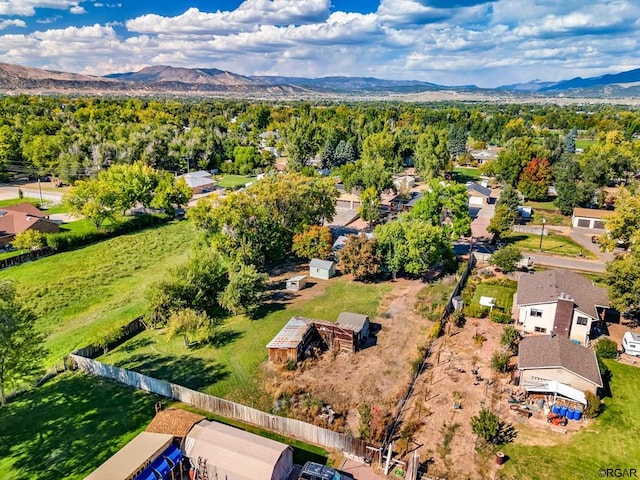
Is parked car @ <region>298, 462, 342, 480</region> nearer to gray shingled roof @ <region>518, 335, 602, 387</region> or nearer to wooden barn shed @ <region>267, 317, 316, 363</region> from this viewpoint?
wooden barn shed @ <region>267, 317, 316, 363</region>

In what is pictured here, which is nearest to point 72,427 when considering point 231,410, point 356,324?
point 231,410

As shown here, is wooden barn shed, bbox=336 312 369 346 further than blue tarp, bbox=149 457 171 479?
Yes

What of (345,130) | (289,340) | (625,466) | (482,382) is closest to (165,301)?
(289,340)

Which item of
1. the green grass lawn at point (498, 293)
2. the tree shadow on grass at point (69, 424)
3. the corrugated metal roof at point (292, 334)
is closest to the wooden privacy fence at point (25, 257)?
the tree shadow on grass at point (69, 424)

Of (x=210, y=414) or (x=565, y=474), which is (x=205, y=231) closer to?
(x=210, y=414)

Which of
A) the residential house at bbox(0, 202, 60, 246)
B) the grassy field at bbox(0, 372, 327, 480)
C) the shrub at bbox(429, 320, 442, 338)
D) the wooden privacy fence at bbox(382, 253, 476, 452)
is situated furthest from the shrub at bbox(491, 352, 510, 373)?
the residential house at bbox(0, 202, 60, 246)
